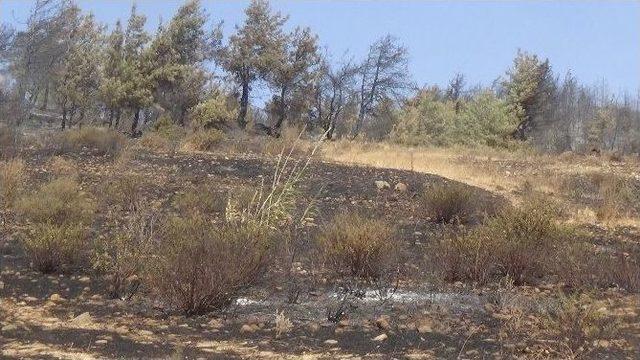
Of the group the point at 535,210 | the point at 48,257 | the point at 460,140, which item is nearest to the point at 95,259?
the point at 48,257

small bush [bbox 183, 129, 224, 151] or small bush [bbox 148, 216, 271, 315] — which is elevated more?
small bush [bbox 183, 129, 224, 151]

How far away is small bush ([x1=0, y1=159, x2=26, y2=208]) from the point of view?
9.46 meters

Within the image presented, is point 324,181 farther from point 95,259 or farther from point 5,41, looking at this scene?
point 5,41

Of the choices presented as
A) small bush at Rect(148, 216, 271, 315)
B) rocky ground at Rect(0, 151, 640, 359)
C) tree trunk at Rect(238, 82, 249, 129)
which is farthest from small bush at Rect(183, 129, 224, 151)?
small bush at Rect(148, 216, 271, 315)

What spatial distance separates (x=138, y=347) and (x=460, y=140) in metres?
Result: 34.6

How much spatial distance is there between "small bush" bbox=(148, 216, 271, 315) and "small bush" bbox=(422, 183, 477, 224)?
5.25m

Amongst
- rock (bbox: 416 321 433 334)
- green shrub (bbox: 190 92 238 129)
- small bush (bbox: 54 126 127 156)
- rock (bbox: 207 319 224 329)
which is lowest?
rock (bbox: 207 319 224 329)

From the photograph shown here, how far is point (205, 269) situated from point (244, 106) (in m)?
29.9

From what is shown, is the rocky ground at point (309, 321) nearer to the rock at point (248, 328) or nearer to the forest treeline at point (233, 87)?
the rock at point (248, 328)

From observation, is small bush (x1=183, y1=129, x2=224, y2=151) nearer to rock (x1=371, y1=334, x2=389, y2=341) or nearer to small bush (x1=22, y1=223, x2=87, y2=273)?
small bush (x1=22, y1=223, x2=87, y2=273)

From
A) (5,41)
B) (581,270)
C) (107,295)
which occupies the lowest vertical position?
(107,295)

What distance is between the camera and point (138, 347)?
4.39 meters

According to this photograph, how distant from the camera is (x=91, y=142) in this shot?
1673cm

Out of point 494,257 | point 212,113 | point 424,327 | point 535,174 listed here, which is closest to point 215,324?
point 424,327
